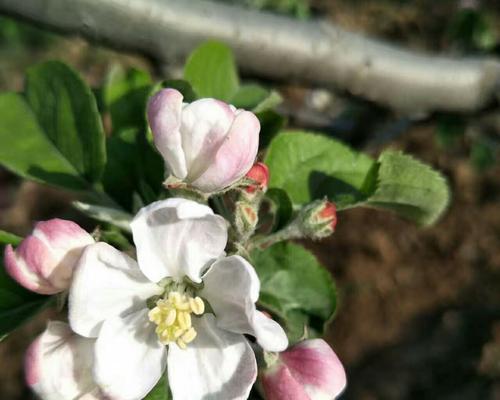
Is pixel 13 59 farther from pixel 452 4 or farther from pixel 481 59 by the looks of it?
pixel 481 59

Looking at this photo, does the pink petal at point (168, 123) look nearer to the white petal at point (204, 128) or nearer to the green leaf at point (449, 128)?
the white petal at point (204, 128)

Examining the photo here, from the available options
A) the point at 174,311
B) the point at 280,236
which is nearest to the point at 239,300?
the point at 174,311

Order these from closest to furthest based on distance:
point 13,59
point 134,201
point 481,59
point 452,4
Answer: point 134,201 < point 481,59 < point 13,59 < point 452,4

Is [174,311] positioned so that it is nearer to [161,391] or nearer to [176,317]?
[176,317]

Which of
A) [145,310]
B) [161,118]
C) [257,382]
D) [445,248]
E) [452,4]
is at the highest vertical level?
[161,118]

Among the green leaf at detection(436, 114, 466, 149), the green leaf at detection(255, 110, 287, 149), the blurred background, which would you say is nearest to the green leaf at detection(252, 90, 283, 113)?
the green leaf at detection(255, 110, 287, 149)

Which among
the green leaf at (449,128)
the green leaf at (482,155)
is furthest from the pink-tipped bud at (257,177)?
the green leaf at (482,155)

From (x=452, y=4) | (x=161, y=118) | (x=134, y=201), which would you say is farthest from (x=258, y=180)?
(x=452, y=4)
